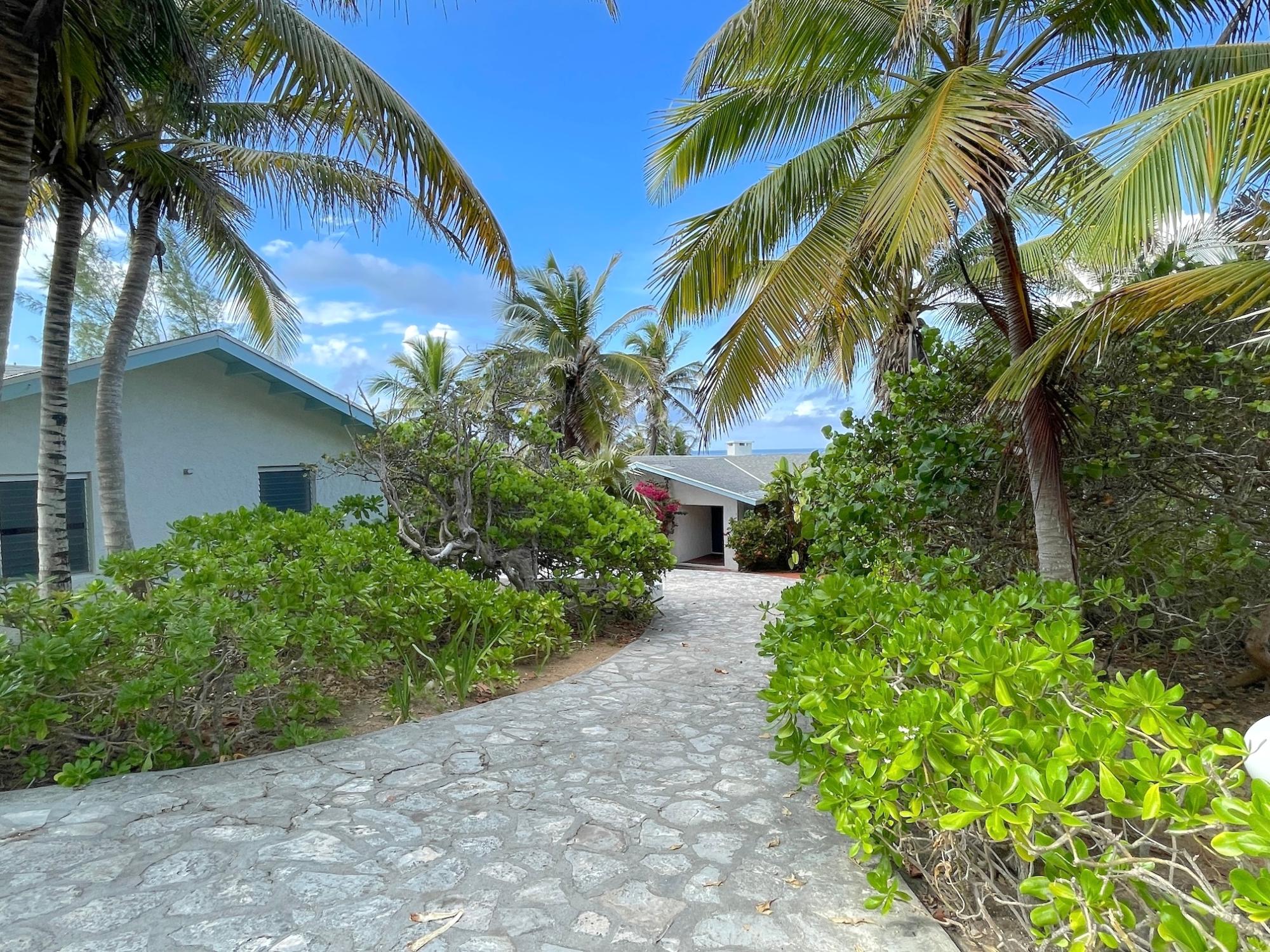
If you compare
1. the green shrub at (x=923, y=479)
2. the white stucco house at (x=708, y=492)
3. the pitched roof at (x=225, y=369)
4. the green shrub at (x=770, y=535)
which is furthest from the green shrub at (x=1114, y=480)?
the white stucco house at (x=708, y=492)

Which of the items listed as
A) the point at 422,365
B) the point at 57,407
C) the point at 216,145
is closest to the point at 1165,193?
the point at 57,407

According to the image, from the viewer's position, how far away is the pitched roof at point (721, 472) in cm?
1842

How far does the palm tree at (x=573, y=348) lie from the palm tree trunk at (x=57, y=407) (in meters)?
11.9

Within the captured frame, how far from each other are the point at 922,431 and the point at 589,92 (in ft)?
30.1

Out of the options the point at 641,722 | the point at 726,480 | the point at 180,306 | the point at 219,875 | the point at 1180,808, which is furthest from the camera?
the point at 180,306

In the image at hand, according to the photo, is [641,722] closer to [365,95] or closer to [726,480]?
[365,95]

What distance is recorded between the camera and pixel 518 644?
22.0 ft

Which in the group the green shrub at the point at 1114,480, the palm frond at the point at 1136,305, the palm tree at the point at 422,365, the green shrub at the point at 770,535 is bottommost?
the green shrub at the point at 770,535

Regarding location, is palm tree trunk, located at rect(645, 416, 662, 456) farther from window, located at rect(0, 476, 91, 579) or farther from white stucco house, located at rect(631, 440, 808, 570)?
window, located at rect(0, 476, 91, 579)

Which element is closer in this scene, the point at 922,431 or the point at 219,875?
the point at 219,875

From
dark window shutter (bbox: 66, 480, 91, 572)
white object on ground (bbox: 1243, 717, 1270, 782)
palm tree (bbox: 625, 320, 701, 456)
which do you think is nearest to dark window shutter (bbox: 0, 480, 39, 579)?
dark window shutter (bbox: 66, 480, 91, 572)

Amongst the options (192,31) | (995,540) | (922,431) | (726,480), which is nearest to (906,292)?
(922,431)

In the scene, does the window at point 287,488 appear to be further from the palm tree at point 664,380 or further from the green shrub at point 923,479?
the palm tree at point 664,380

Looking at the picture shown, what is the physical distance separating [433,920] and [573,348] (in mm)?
17371
